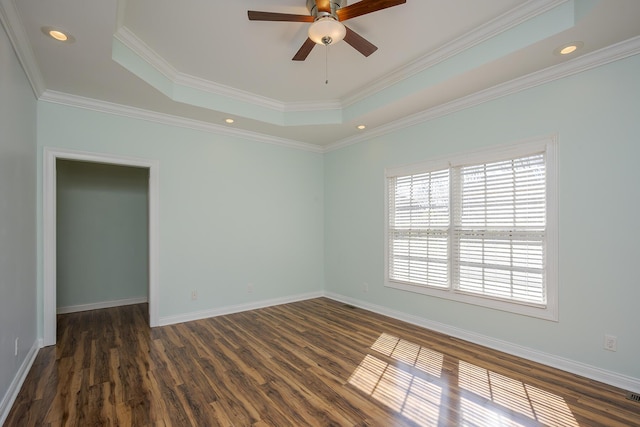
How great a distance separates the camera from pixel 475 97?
3447 millimetres

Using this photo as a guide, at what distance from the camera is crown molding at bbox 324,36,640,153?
2527 mm

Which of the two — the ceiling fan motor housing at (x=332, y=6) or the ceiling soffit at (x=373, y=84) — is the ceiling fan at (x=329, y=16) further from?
the ceiling soffit at (x=373, y=84)

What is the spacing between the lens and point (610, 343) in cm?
256

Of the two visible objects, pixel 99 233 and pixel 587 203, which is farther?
pixel 99 233

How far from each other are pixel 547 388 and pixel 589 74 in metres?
2.72

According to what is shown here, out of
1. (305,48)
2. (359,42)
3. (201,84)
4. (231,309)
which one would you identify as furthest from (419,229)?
(201,84)

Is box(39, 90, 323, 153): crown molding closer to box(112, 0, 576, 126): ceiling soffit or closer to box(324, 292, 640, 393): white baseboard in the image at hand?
box(112, 0, 576, 126): ceiling soffit

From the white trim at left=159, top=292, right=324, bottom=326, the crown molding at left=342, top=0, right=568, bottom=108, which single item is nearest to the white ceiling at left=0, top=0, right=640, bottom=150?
the crown molding at left=342, top=0, right=568, bottom=108

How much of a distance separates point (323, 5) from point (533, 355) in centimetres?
365

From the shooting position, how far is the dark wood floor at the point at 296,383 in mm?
2146

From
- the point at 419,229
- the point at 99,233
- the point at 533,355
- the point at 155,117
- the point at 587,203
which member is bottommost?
the point at 533,355

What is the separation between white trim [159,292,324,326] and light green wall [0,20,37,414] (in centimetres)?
139

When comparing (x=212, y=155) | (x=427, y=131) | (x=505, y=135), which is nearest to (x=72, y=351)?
(x=212, y=155)

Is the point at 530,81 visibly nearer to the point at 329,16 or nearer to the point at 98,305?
the point at 329,16
